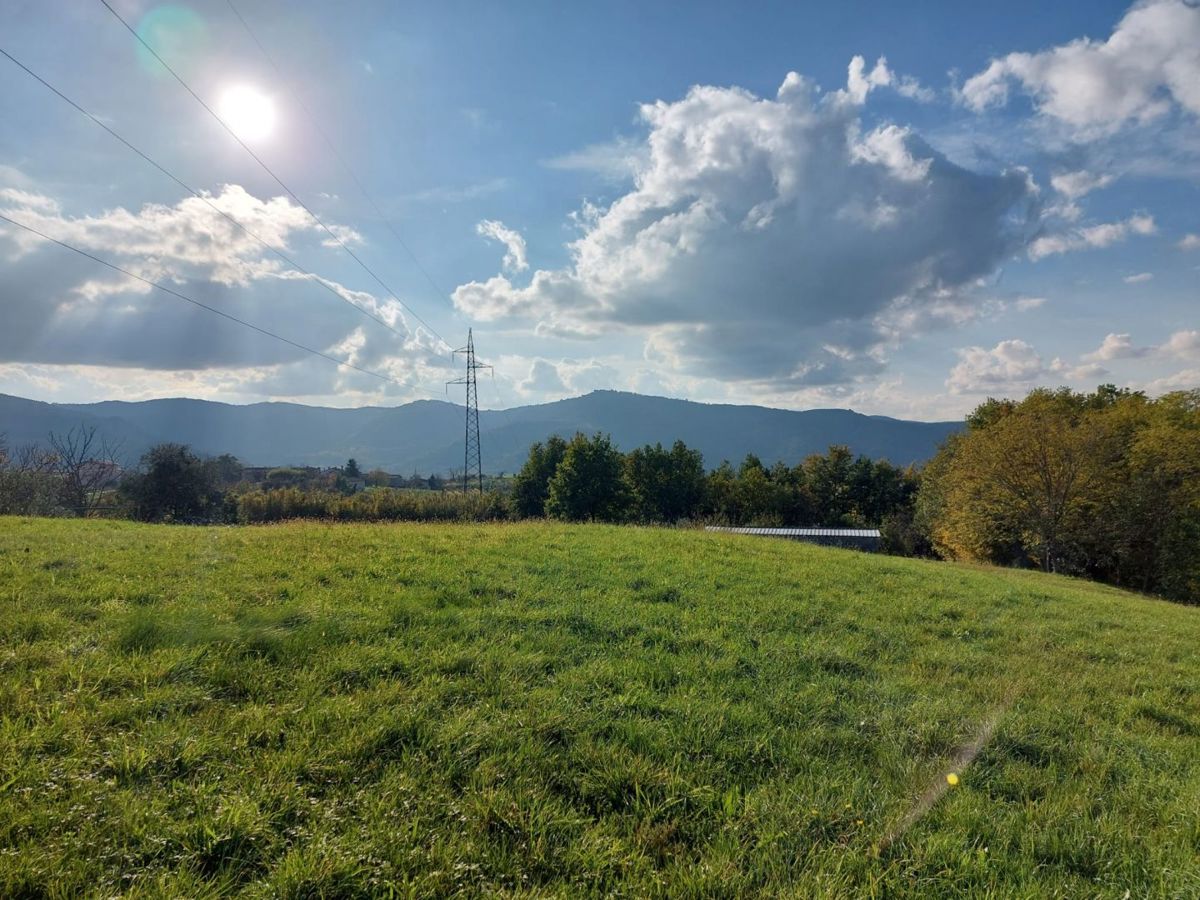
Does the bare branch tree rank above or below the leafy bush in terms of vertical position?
above

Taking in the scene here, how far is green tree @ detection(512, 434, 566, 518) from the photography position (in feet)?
206

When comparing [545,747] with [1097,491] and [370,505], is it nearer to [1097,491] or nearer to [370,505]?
[1097,491]

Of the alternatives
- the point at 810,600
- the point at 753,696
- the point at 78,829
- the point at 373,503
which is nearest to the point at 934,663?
the point at 810,600

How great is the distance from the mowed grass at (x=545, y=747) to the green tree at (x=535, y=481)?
5389 cm

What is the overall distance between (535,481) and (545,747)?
193 ft

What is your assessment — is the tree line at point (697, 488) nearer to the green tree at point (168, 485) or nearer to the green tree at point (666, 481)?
the green tree at point (666, 481)

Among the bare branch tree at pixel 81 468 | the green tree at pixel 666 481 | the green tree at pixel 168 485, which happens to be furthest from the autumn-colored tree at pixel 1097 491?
the green tree at pixel 168 485

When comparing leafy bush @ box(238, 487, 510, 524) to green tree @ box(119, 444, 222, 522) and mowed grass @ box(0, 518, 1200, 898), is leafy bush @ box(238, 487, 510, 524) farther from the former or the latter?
mowed grass @ box(0, 518, 1200, 898)

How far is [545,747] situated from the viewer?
443 centimetres

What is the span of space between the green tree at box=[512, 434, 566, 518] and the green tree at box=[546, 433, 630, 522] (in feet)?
23.3

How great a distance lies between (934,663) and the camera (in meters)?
7.40

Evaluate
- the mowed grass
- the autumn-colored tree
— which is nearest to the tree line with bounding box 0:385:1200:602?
the autumn-colored tree

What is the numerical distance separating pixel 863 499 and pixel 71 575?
77.8 metres

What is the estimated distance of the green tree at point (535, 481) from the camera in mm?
62812
